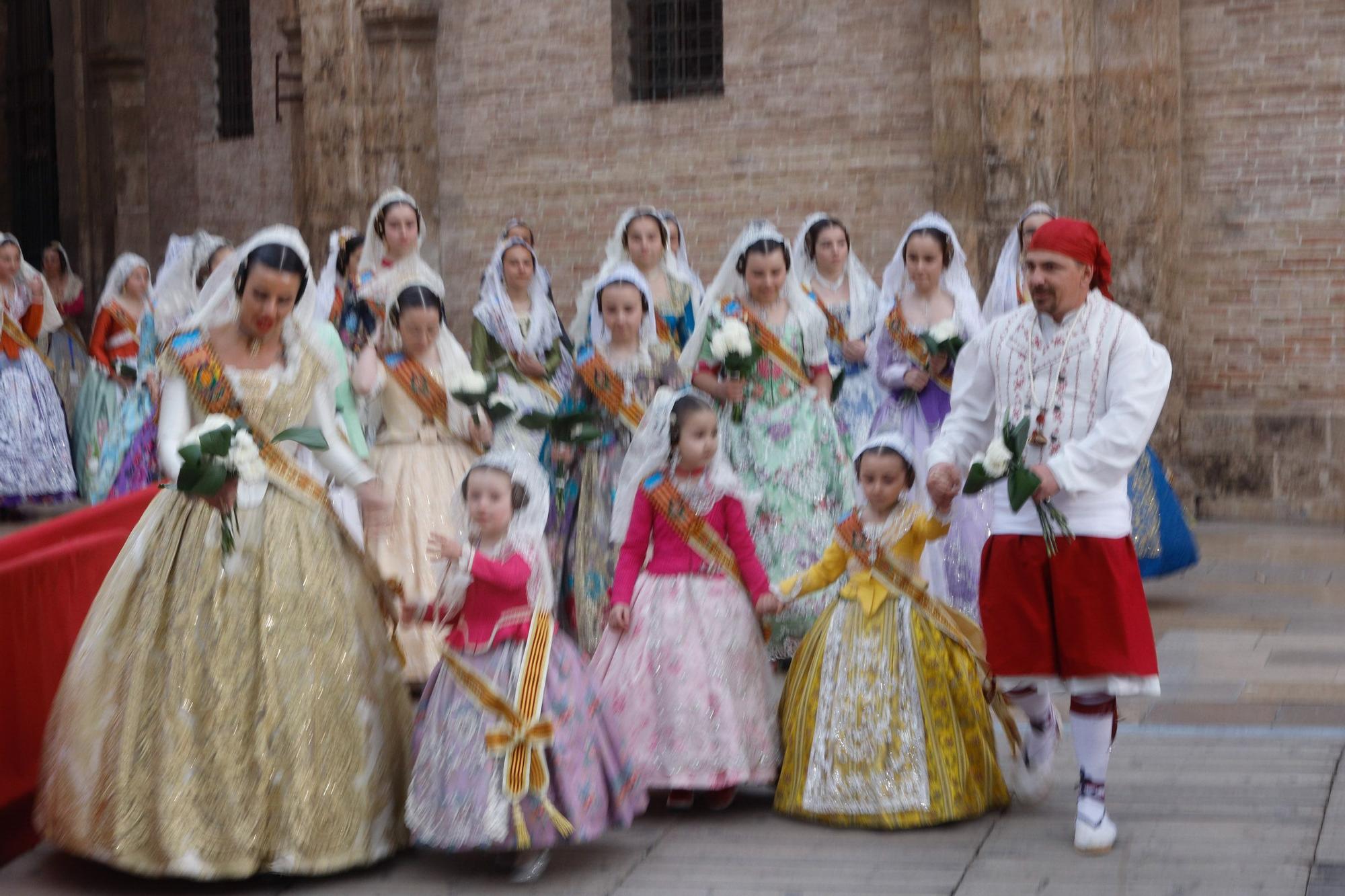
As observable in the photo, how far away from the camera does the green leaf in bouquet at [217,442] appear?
4684 mm

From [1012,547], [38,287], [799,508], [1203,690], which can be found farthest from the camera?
[38,287]

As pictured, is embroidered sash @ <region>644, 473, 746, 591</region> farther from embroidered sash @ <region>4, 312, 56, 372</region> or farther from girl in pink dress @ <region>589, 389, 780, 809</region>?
embroidered sash @ <region>4, 312, 56, 372</region>

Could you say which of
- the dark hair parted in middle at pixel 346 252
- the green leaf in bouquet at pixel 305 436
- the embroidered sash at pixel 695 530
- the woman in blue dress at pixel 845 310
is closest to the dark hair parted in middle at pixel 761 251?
the woman in blue dress at pixel 845 310

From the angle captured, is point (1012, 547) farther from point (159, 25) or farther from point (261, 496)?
point (159, 25)

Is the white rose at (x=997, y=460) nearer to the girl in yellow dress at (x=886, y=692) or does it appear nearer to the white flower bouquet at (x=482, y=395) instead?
the girl in yellow dress at (x=886, y=692)

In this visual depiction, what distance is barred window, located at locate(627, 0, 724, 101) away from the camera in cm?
1350

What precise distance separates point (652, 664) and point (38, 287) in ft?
29.6

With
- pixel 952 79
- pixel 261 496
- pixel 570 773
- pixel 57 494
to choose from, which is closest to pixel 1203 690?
pixel 570 773

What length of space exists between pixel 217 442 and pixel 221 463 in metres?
0.06

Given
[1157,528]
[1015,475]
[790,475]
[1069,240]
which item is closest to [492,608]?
[1015,475]

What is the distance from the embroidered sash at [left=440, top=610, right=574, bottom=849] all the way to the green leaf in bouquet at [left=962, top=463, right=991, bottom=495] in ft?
3.97

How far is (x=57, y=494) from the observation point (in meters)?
13.1

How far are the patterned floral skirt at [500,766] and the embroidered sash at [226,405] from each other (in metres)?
0.49

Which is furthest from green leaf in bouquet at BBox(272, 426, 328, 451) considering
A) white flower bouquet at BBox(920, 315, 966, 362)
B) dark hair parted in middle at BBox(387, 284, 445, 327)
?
white flower bouquet at BBox(920, 315, 966, 362)
